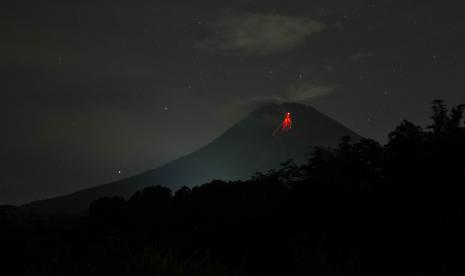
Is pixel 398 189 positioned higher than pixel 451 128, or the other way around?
pixel 451 128

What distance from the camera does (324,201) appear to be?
792 inches

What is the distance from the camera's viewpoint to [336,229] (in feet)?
57.8

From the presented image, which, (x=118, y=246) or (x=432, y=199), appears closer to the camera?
(x=118, y=246)

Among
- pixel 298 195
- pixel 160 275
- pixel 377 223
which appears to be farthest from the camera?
pixel 298 195

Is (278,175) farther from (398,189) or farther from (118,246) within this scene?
(118,246)

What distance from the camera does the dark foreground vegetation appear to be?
745 cm

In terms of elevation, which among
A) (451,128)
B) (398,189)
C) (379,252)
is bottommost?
(379,252)

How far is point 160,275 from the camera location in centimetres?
636

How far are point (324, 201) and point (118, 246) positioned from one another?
14.0 metres

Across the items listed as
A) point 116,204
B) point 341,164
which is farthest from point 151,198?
point 341,164

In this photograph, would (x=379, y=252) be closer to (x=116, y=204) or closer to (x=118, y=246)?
(x=118, y=246)

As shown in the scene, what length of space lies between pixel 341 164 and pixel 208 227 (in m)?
7.64

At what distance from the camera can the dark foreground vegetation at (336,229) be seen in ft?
24.4

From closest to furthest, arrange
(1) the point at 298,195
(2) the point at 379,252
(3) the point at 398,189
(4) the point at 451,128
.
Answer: (2) the point at 379,252
(3) the point at 398,189
(4) the point at 451,128
(1) the point at 298,195
